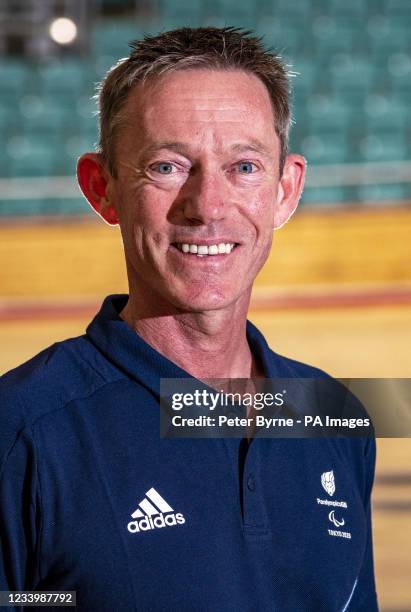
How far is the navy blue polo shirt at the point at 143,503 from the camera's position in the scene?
1.09 metres

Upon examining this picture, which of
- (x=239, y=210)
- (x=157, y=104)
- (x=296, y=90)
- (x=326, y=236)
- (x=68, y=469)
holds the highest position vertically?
(x=296, y=90)

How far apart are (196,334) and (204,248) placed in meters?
0.13

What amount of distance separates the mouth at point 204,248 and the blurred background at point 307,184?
3.17 meters

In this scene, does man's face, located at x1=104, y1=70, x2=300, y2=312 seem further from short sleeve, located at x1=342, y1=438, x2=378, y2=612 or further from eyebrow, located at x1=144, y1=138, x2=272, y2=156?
short sleeve, located at x1=342, y1=438, x2=378, y2=612

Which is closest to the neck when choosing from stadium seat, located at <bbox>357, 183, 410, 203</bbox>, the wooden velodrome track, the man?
the man

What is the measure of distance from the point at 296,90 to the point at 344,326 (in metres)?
3.24

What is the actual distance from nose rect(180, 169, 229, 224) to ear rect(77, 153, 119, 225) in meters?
0.17

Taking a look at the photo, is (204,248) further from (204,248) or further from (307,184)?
(307,184)

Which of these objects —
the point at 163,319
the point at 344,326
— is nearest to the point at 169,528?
the point at 163,319

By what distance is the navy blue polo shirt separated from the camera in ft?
3.59

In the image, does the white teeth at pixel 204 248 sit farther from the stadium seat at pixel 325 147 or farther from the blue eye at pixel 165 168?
the stadium seat at pixel 325 147

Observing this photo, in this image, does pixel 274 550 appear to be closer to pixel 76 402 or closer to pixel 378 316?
pixel 76 402

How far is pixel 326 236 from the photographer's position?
7.89 meters

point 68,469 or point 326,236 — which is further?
point 326,236
